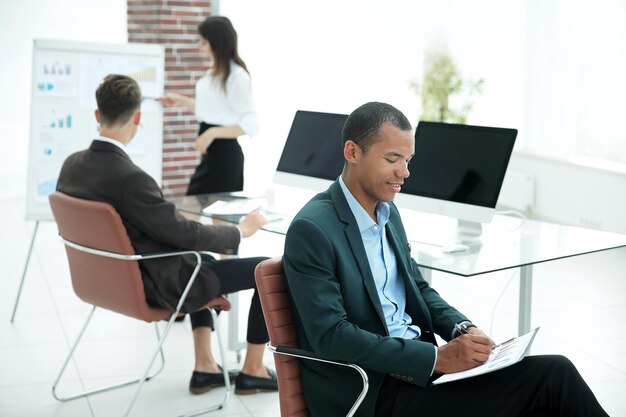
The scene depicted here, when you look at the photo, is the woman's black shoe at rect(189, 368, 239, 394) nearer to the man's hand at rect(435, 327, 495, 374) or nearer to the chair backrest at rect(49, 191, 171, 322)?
the chair backrest at rect(49, 191, 171, 322)

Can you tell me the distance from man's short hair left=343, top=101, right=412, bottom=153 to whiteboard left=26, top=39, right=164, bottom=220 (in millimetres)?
3364

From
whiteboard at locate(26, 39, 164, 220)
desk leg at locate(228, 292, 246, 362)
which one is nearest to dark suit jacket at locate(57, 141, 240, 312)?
desk leg at locate(228, 292, 246, 362)

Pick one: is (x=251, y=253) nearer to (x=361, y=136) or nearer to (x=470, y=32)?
(x=470, y=32)

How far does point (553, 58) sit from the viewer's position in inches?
294

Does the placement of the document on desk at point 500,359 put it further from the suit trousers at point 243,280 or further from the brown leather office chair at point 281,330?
the suit trousers at point 243,280

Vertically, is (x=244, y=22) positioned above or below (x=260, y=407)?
above

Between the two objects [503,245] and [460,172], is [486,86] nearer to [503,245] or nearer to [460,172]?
[460,172]

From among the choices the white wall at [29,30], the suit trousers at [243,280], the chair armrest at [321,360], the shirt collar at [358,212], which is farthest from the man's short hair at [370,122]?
the white wall at [29,30]

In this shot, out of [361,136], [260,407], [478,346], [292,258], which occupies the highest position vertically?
[361,136]

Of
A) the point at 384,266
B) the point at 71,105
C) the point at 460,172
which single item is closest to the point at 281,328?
the point at 384,266

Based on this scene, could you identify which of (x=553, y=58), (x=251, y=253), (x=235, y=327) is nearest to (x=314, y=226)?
(x=235, y=327)

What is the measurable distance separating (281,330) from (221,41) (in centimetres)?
297

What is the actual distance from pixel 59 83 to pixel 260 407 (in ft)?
9.15

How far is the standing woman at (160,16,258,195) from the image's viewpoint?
514 cm
